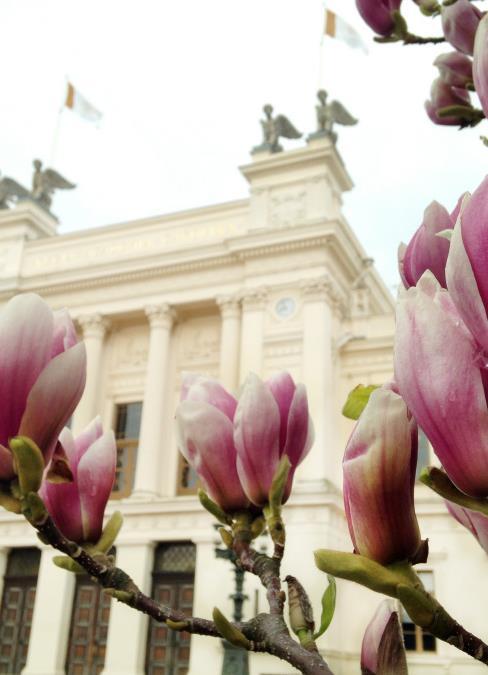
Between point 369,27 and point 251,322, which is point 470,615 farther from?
point 369,27

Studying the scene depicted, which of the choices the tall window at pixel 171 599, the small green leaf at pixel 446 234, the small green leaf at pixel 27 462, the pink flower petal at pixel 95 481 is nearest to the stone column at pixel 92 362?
the tall window at pixel 171 599

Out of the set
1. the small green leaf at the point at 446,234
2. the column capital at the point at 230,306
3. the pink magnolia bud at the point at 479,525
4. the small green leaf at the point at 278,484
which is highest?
the column capital at the point at 230,306

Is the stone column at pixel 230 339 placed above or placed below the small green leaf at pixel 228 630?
above

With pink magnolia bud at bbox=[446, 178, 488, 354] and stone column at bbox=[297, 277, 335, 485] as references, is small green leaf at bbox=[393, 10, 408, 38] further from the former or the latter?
stone column at bbox=[297, 277, 335, 485]

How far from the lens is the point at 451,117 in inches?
62.4

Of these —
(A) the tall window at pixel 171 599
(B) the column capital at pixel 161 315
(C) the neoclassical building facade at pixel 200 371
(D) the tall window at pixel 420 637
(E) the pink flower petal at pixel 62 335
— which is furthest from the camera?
(B) the column capital at pixel 161 315

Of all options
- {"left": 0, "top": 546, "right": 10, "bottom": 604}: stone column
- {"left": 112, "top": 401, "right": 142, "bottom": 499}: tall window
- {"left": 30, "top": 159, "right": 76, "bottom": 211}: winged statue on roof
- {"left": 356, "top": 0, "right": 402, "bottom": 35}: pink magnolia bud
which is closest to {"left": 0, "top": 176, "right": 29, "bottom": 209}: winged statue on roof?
{"left": 30, "top": 159, "right": 76, "bottom": 211}: winged statue on roof

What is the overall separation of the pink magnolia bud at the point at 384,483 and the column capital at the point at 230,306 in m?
18.1

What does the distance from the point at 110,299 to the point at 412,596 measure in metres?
19.8

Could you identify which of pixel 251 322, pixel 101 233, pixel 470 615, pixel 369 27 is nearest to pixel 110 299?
pixel 101 233

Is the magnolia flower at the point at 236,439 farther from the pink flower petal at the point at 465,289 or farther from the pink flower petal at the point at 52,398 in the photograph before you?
the pink flower petal at the point at 465,289

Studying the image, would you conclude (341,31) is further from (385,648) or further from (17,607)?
(385,648)

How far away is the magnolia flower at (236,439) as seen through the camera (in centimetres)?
95

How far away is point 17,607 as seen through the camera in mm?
17906
